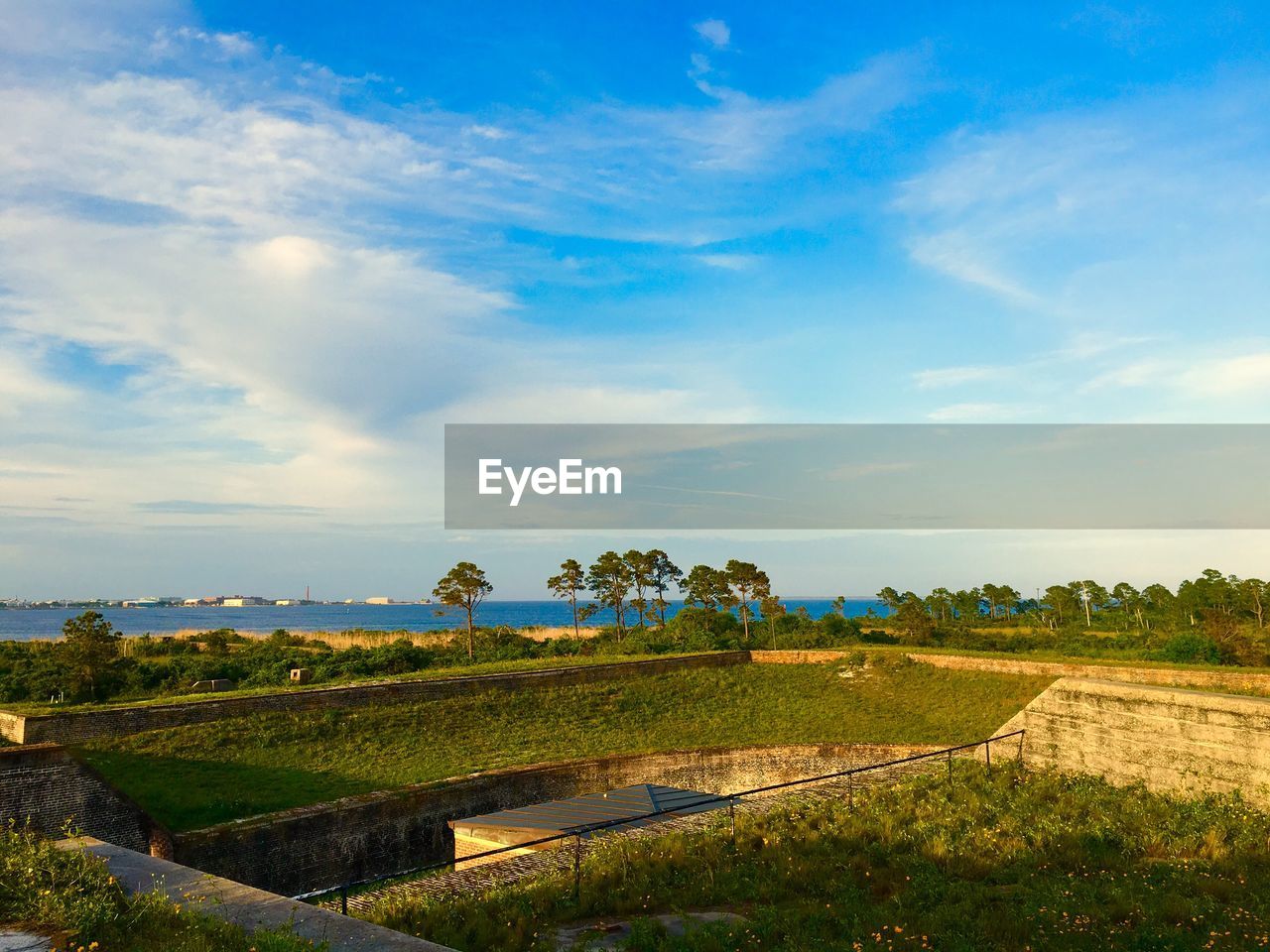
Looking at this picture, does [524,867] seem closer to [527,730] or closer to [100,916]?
[100,916]

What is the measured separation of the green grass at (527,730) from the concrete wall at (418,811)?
1.01 m

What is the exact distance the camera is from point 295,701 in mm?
22391

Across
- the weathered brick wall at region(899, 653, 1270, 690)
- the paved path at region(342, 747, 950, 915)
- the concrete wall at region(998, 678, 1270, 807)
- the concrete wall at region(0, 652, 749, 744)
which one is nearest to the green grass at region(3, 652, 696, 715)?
the concrete wall at region(0, 652, 749, 744)

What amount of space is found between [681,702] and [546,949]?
835 inches

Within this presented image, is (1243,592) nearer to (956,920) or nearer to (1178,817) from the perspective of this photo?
(1178,817)

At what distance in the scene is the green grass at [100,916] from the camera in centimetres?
540

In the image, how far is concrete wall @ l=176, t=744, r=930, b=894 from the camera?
14812 mm

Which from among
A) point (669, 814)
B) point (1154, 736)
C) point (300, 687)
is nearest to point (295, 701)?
point (300, 687)

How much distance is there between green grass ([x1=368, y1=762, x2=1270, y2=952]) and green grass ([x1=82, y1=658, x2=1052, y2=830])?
30.9ft

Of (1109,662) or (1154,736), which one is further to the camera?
(1109,662)

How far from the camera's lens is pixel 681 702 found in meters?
28.3

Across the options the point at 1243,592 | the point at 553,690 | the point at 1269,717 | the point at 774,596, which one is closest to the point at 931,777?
the point at 1269,717

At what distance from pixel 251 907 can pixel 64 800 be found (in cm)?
1223

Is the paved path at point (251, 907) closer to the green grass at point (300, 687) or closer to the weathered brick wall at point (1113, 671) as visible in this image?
the green grass at point (300, 687)
